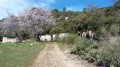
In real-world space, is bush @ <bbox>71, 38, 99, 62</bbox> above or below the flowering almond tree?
below

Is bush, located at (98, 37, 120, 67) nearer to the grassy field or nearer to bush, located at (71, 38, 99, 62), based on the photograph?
bush, located at (71, 38, 99, 62)

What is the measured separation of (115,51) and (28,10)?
32830 millimetres

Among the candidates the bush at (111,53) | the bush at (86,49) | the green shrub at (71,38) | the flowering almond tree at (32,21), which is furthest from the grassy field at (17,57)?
the flowering almond tree at (32,21)

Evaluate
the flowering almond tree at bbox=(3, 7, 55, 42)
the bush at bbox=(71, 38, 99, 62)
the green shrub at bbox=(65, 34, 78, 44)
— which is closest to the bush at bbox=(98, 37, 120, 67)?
the bush at bbox=(71, 38, 99, 62)

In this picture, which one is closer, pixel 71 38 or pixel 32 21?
pixel 71 38

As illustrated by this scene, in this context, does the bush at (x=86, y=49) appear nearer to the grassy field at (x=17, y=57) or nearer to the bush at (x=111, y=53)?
the bush at (x=111, y=53)

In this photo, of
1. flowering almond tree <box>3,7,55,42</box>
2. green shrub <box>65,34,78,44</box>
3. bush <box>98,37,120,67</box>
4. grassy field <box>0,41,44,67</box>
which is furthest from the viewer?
flowering almond tree <box>3,7,55,42</box>

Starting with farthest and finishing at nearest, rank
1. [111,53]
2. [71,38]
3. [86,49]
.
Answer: [71,38] → [86,49] → [111,53]

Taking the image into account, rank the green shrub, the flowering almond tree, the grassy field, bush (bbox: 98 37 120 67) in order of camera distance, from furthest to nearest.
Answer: the flowering almond tree, the green shrub, the grassy field, bush (bbox: 98 37 120 67)

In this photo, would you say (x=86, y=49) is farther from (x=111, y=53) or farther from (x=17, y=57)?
(x=111, y=53)

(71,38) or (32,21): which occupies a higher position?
(32,21)

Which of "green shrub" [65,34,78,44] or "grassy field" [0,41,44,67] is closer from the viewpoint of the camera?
"grassy field" [0,41,44,67]

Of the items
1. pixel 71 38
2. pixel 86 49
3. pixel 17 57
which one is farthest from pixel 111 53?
pixel 71 38

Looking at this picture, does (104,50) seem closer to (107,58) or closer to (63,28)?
(107,58)
